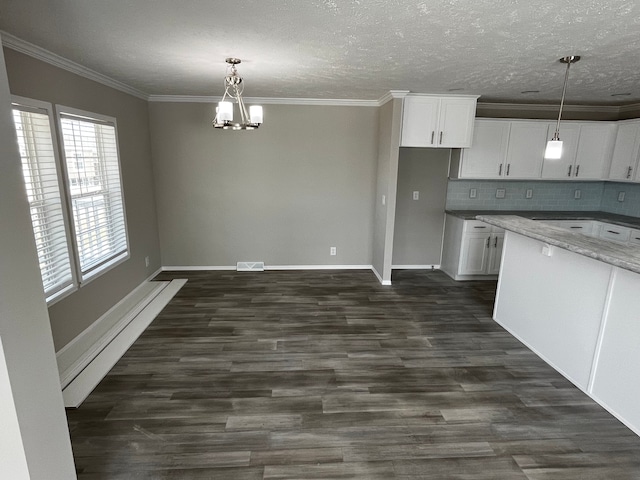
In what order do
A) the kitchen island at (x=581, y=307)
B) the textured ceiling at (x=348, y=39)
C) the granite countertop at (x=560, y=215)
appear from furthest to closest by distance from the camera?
the granite countertop at (x=560, y=215) → the kitchen island at (x=581, y=307) → the textured ceiling at (x=348, y=39)

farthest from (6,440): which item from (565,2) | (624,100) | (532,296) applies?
(624,100)

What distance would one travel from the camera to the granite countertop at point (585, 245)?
7.07 ft

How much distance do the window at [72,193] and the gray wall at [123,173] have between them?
0.38 ft

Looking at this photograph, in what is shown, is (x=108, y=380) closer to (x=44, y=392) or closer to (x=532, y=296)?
(x=44, y=392)

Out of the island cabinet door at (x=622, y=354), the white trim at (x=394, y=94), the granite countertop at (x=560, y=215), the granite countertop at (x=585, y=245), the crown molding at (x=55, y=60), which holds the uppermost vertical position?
the white trim at (x=394, y=94)

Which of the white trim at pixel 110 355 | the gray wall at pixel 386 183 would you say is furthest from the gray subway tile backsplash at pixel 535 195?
the white trim at pixel 110 355

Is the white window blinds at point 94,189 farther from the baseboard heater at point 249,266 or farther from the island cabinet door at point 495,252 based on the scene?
the island cabinet door at point 495,252

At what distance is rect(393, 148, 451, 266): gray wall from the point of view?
5.16 meters

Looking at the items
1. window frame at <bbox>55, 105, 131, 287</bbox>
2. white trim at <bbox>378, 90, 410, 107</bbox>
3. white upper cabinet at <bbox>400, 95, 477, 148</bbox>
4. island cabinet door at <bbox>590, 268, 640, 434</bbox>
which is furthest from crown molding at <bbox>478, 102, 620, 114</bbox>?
window frame at <bbox>55, 105, 131, 287</bbox>

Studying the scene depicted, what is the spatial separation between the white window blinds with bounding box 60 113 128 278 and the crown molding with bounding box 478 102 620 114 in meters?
4.75

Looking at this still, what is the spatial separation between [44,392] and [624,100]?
21.3 ft

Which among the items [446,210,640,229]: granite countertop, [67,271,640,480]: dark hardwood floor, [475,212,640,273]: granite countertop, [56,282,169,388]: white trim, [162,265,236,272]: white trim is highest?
[475,212,640,273]: granite countertop

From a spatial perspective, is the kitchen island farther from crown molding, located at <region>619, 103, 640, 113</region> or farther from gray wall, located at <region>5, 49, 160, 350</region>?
gray wall, located at <region>5, 49, 160, 350</region>

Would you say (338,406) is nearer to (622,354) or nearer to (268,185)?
(622,354)
